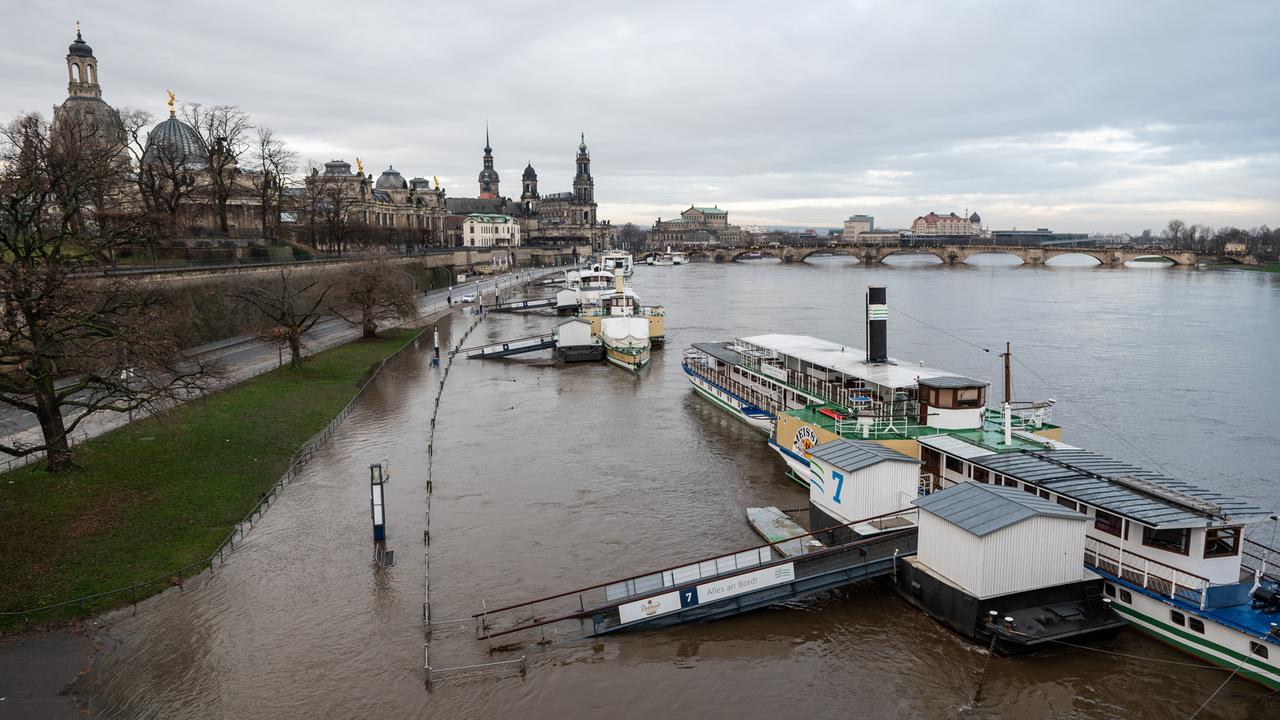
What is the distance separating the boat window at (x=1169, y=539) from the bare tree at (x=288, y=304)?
3928 centimetres

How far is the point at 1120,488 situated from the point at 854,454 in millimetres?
6383

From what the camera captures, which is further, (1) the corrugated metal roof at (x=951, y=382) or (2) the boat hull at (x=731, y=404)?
(2) the boat hull at (x=731, y=404)

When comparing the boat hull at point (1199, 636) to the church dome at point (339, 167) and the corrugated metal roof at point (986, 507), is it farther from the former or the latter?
the church dome at point (339, 167)

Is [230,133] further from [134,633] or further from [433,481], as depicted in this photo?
[134,633]

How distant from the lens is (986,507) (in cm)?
1786

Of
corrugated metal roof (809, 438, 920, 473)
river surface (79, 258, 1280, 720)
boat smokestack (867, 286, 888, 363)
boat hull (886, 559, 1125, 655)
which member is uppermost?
boat smokestack (867, 286, 888, 363)

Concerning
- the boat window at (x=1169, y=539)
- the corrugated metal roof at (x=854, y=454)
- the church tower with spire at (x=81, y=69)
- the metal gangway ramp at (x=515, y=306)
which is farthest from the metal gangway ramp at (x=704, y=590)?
the church tower with spire at (x=81, y=69)

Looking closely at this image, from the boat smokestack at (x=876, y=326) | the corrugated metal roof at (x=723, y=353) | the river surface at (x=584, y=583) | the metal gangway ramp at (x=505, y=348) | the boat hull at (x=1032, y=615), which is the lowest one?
the river surface at (x=584, y=583)

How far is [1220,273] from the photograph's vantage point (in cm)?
15012

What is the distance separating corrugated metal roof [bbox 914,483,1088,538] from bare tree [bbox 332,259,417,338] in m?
48.0

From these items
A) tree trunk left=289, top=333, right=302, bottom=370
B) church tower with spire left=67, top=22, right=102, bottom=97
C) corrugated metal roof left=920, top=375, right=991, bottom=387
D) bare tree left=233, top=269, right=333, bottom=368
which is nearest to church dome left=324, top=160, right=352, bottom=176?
church tower with spire left=67, top=22, right=102, bottom=97

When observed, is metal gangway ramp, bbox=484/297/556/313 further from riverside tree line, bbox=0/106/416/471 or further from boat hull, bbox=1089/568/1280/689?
boat hull, bbox=1089/568/1280/689

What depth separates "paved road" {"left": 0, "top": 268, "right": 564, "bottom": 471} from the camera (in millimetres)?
28219

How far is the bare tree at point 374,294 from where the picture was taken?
195 feet
